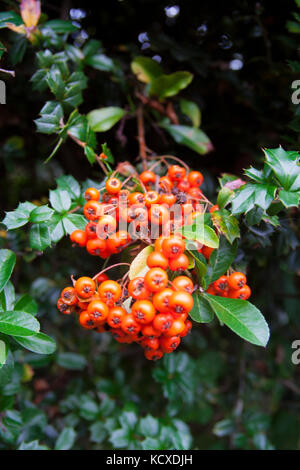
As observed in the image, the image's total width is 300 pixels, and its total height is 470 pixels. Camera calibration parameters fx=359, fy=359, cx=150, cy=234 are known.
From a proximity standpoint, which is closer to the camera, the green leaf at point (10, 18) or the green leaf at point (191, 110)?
the green leaf at point (10, 18)

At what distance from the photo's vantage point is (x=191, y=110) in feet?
5.23

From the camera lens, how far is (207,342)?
244 cm

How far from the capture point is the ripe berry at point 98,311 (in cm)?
87

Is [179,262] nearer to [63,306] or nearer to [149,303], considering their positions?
[149,303]

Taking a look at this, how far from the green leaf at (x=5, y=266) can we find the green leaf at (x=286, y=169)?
0.77 metres

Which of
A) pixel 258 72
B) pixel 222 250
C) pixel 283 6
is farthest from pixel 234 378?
pixel 283 6

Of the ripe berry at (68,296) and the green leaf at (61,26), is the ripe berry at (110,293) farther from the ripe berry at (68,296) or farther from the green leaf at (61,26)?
the green leaf at (61,26)

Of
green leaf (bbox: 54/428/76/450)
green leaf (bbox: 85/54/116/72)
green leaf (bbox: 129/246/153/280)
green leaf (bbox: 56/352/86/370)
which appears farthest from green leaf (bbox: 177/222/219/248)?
green leaf (bbox: 56/352/86/370)

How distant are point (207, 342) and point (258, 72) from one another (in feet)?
5.50

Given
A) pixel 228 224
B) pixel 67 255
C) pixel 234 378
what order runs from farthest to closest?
pixel 234 378
pixel 67 255
pixel 228 224

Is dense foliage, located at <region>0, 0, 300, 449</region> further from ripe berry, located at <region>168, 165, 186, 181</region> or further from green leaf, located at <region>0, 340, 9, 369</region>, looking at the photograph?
ripe berry, located at <region>168, 165, 186, 181</region>

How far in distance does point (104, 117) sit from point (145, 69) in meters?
0.30

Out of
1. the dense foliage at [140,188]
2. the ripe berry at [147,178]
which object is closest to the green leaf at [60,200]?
the dense foliage at [140,188]

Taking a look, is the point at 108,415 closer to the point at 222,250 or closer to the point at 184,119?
the point at 222,250
